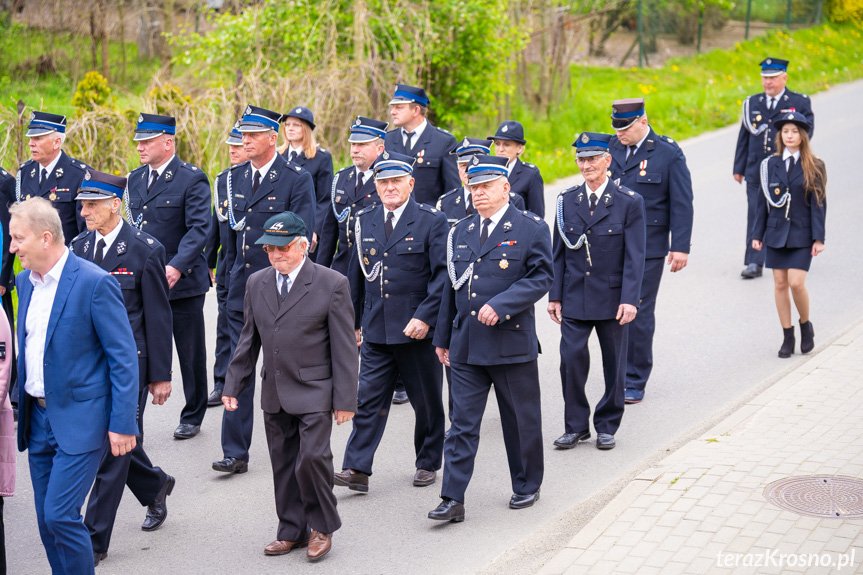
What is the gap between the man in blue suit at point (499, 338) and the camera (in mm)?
6312

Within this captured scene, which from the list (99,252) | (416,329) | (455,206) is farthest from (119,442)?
(455,206)

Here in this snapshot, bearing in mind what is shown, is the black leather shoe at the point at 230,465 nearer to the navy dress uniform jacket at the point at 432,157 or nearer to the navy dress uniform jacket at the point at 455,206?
the navy dress uniform jacket at the point at 455,206

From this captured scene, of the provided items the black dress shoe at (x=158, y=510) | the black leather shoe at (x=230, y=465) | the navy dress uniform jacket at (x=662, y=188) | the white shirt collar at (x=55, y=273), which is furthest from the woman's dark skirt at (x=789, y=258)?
the white shirt collar at (x=55, y=273)

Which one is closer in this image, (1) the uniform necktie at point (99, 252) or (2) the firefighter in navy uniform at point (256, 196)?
(1) the uniform necktie at point (99, 252)

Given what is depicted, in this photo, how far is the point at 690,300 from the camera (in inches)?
442

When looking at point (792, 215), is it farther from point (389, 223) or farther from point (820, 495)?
point (389, 223)

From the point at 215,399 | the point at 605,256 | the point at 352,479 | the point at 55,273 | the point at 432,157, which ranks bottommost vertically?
the point at 215,399

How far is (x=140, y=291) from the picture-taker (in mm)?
6398

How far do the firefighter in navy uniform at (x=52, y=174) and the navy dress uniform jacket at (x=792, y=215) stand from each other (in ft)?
19.9

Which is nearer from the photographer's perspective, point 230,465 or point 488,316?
point 488,316

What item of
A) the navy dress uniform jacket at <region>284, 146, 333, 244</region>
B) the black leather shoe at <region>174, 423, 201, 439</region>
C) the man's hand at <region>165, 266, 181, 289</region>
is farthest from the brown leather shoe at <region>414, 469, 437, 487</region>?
the navy dress uniform jacket at <region>284, 146, 333, 244</region>

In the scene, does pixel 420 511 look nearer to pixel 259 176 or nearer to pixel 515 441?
pixel 515 441

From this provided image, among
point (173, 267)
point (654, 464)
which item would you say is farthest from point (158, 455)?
point (654, 464)

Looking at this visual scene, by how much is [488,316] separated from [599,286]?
1630 mm
